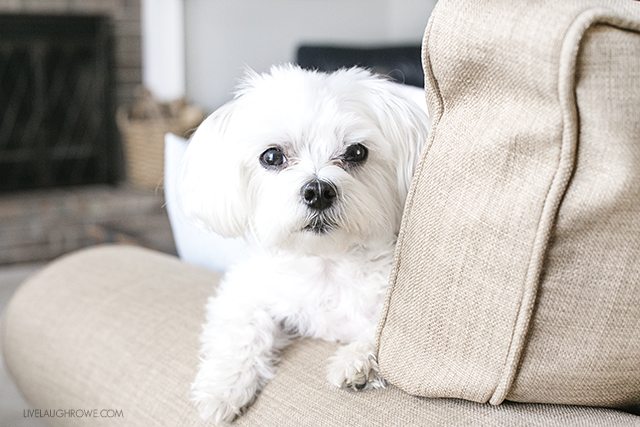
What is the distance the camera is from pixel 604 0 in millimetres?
681

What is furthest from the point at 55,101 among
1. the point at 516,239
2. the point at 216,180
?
the point at 516,239

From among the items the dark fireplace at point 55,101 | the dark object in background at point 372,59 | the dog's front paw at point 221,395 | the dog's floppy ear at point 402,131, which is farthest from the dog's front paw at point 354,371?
the dark fireplace at point 55,101

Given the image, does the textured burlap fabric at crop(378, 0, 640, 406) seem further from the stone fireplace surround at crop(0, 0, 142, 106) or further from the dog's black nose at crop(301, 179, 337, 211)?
the stone fireplace surround at crop(0, 0, 142, 106)

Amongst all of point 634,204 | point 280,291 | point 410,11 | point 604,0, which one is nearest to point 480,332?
point 634,204

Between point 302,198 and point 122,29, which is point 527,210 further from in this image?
point 122,29

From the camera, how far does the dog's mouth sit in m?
1.11

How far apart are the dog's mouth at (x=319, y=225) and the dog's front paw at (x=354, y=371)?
192 millimetres

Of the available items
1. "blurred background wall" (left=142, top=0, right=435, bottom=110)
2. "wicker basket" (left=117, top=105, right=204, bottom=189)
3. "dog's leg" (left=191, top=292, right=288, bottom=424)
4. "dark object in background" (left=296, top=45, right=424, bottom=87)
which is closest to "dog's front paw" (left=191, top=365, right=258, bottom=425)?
"dog's leg" (left=191, top=292, right=288, bottom=424)

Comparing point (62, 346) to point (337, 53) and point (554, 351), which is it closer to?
point (554, 351)

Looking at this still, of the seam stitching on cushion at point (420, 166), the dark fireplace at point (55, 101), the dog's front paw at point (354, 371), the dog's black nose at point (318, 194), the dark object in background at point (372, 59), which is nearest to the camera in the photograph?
the seam stitching on cushion at point (420, 166)

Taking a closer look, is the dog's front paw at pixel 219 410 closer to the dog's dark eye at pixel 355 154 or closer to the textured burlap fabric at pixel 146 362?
the textured burlap fabric at pixel 146 362

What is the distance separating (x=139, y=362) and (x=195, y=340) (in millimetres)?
88

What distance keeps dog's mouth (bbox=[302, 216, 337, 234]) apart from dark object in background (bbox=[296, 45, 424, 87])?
1.23 m

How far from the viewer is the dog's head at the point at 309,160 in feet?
3.64
